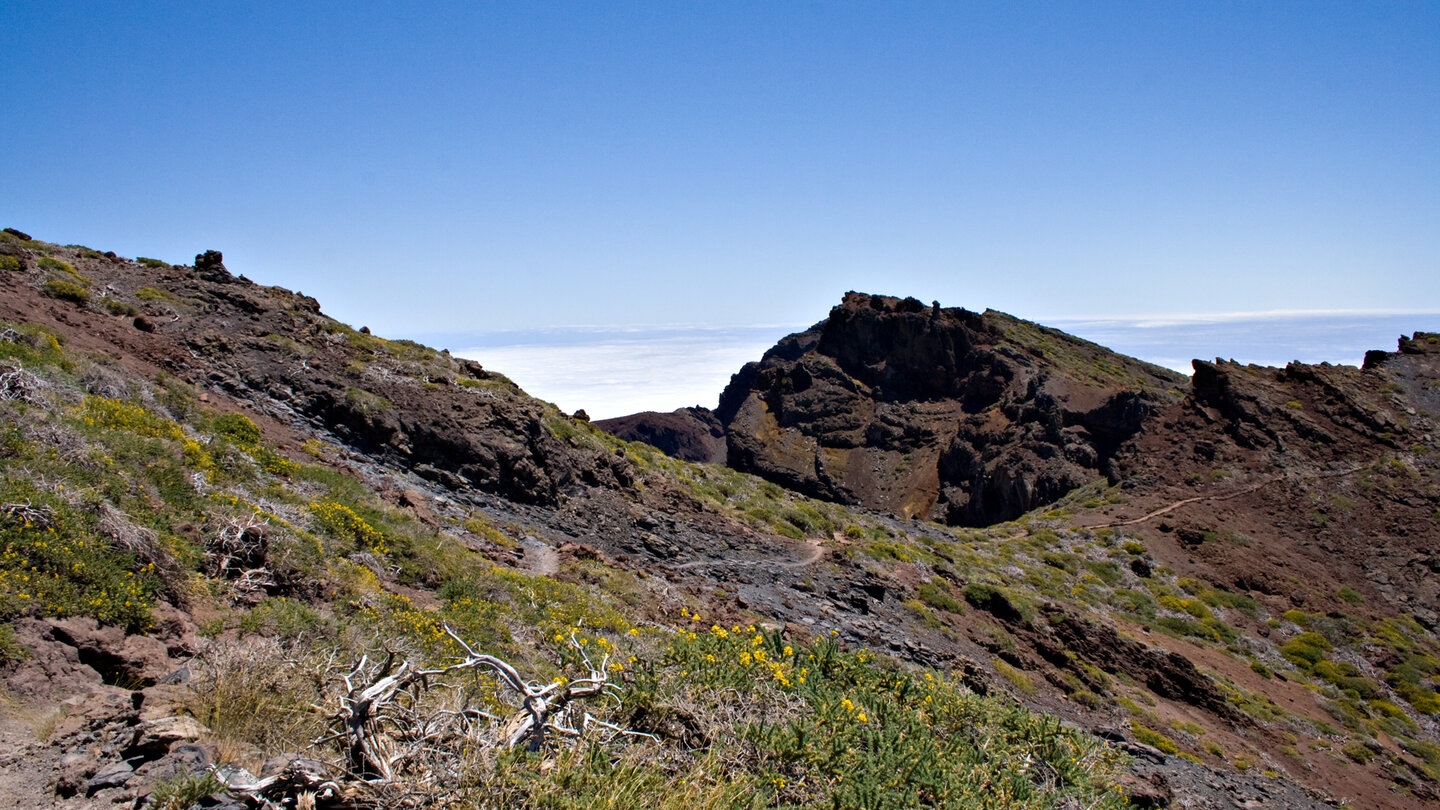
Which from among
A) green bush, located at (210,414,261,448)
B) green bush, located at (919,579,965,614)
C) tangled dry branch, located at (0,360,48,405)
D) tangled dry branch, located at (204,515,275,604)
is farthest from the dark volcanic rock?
tangled dry branch, located at (204,515,275,604)

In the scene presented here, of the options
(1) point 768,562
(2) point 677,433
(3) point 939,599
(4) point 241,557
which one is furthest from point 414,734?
(2) point 677,433

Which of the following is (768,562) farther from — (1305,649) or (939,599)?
(1305,649)

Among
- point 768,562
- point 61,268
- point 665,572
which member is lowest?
point 768,562

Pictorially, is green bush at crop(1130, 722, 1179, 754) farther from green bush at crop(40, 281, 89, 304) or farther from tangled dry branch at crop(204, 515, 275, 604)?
green bush at crop(40, 281, 89, 304)

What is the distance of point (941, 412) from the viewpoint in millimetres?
53844

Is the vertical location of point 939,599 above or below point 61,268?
below

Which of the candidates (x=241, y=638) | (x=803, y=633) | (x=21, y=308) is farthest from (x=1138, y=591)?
(x=21, y=308)

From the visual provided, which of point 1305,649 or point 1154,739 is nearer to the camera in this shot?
point 1154,739

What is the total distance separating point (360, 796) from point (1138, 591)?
88.5 ft

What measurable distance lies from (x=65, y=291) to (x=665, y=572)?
44.4 ft

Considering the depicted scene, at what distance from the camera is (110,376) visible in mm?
10992

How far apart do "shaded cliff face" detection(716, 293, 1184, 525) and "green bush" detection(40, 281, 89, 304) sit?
132ft

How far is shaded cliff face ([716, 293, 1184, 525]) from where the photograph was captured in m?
42.3

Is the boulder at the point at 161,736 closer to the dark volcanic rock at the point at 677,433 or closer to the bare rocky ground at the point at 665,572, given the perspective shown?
the bare rocky ground at the point at 665,572
